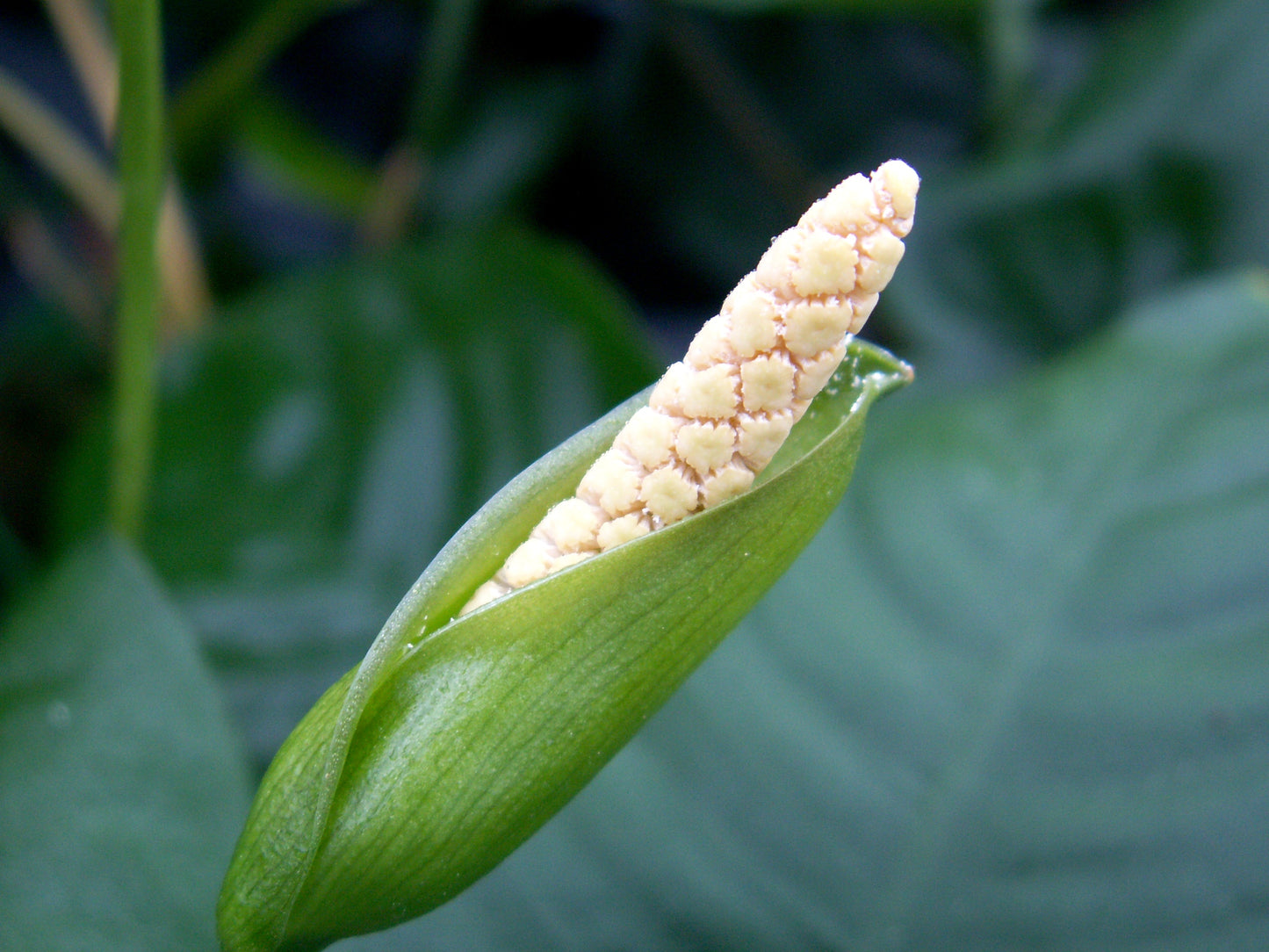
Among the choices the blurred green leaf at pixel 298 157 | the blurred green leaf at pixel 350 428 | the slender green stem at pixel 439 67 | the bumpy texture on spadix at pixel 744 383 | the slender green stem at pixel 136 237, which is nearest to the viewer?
the bumpy texture on spadix at pixel 744 383

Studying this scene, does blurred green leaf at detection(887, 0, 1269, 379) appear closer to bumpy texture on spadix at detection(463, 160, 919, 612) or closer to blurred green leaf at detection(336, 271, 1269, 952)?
blurred green leaf at detection(336, 271, 1269, 952)

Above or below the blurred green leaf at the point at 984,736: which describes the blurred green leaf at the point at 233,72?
above

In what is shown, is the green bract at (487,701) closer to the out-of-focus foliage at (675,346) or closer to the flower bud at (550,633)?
the flower bud at (550,633)

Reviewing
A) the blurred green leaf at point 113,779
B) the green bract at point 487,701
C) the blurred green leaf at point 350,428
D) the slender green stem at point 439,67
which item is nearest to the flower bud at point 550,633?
the green bract at point 487,701

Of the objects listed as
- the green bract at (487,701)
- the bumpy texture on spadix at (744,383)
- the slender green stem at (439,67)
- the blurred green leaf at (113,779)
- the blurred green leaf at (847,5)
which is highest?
the blurred green leaf at (847,5)

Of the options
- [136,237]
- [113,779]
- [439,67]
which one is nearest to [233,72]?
[439,67]

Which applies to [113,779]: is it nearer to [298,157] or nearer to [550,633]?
[550,633]

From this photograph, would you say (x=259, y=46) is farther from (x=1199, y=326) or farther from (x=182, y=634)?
(x=1199, y=326)

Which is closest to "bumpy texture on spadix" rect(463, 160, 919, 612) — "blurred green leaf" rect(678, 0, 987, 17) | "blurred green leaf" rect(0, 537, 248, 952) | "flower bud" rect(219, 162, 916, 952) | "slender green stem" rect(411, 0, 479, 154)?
"flower bud" rect(219, 162, 916, 952)
